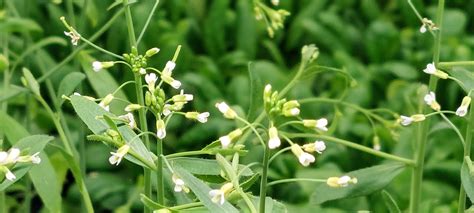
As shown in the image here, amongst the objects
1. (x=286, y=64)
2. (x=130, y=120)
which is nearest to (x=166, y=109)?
(x=130, y=120)

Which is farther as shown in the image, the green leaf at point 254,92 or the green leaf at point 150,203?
the green leaf at point 254,92

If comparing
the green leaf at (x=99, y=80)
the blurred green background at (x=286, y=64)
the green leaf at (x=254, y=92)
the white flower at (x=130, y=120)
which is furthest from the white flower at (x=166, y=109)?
the blurred green background at (x=286, y=64)

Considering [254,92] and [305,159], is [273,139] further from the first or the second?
[254,92]

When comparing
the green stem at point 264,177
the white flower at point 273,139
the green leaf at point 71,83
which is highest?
the green leaf at point 71,83

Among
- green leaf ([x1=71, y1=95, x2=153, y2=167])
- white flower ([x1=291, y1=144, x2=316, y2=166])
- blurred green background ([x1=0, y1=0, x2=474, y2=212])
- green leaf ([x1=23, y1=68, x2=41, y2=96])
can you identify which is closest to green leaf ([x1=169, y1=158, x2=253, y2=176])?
green leaf ([x1=71, y1=95, x2=153, y2=167])

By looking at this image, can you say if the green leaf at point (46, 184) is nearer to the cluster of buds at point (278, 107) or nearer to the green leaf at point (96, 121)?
the green leaf at point (96, 121)

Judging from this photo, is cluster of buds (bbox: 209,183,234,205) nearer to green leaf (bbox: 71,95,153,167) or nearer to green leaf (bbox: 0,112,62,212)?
green leaf (bbox: 71,95,153,167)
